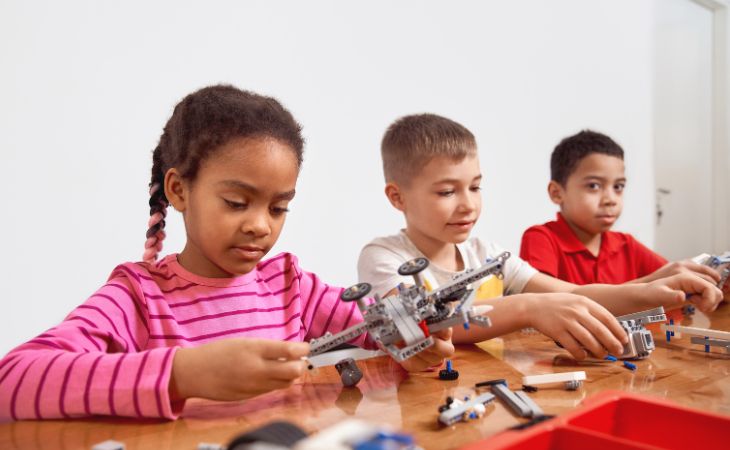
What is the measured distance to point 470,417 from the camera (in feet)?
2.65

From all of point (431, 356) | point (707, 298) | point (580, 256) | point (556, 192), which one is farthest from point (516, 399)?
point (556, 192)

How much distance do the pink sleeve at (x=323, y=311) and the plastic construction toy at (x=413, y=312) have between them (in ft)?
1.10

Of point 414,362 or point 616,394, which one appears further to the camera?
point 414,362

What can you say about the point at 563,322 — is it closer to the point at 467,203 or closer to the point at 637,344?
the point at 637,344

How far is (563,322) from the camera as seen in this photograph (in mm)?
1148

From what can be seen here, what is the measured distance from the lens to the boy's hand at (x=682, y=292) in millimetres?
1374

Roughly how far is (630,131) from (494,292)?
327cm

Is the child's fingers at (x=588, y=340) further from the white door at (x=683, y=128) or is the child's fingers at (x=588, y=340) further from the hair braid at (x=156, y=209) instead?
the white door at (x=683, y=128)

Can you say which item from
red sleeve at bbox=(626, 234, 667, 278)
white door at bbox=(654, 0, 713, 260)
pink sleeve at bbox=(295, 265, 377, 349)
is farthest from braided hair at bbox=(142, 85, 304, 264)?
white door at bbox=(654, 0, 713, 260)

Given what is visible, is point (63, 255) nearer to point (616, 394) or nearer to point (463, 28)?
point (616, 394)

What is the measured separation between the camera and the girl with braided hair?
83 cm

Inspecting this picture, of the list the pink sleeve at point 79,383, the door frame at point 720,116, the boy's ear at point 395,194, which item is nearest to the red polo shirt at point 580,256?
the boy's ear at point 395,194

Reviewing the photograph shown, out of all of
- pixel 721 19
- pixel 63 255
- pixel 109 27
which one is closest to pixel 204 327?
pixel 63 255

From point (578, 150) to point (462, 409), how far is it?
5.72 feet
